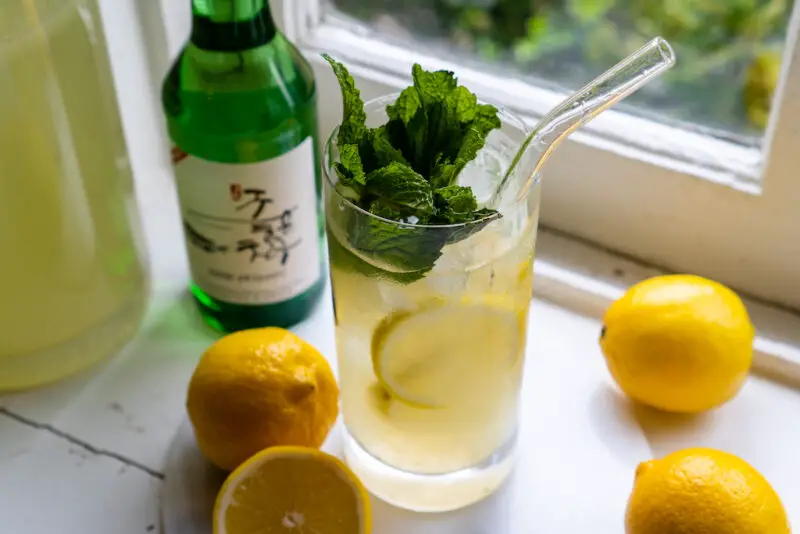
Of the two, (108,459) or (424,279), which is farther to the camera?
(108,459)

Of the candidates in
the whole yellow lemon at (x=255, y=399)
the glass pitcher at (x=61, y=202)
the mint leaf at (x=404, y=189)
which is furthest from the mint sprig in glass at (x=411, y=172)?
the glass pitcher at (x=61, y=202)

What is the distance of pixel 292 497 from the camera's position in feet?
1.95

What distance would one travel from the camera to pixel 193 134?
26.9 inches

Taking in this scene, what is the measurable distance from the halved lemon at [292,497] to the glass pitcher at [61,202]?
22 centimetres

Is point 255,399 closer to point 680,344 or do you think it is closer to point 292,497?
point 292,497

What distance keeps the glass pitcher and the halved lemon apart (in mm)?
216

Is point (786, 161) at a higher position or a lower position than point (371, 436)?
higher

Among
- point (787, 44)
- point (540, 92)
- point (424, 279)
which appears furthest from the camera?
point (540, 92)

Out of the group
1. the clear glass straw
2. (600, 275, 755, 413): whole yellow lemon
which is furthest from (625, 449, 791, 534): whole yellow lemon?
the clear glass straw

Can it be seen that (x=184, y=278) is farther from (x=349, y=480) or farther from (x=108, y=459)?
(x=349, y=480)

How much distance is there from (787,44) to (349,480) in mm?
430

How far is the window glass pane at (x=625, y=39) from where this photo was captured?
777 mm

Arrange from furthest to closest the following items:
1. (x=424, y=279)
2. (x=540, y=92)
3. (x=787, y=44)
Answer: (x=540, y=92)
(x=787, y=44)
(x=424, y=279)

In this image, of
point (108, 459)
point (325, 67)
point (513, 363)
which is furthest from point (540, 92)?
point (108, 459)
